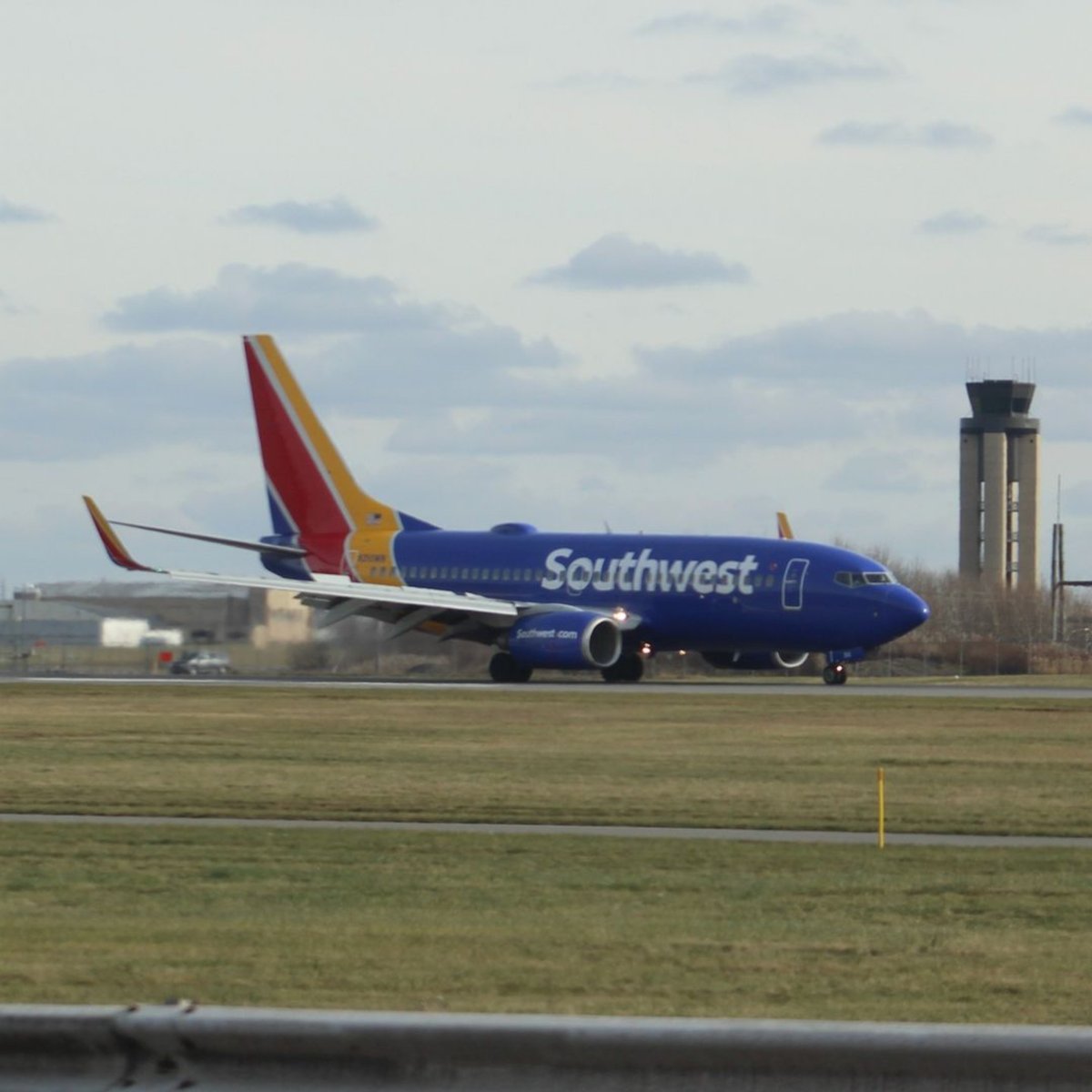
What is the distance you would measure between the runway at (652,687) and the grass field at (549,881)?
511 inches

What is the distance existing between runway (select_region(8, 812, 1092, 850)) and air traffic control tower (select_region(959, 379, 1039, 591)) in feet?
337

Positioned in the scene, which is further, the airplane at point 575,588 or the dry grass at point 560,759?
the airplane at point 575,588

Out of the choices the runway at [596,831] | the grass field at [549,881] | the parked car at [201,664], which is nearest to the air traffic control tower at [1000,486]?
the parked car at [201,664]

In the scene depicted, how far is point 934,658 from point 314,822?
5840 centimetres

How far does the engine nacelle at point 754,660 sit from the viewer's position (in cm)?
5441

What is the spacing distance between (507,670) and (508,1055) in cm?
→ 4705

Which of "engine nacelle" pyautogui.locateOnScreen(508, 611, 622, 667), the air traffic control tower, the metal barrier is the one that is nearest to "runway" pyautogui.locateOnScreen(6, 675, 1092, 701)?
"engine nacelle" pyautogui.locateOnScreen(508, 611, 622, 667)

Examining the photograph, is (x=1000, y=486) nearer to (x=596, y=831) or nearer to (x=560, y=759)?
(x=560, y=759)

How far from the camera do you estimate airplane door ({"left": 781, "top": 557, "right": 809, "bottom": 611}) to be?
50250mm

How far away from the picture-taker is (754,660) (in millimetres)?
55156

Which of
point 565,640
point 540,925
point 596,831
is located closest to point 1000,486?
point 565,640

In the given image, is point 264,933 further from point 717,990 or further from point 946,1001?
point 946,1001

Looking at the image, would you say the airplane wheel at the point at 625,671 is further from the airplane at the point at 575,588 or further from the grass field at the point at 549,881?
the grass field at the point at 549,881

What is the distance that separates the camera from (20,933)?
43.0 feet
